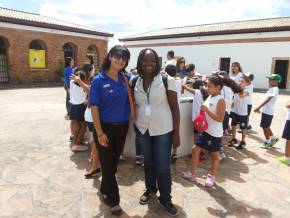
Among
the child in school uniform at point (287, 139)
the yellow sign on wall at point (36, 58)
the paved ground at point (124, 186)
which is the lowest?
the paved ground at point (124, 186)

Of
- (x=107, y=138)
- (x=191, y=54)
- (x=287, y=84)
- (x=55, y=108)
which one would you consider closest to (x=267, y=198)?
(x=107, y=138)

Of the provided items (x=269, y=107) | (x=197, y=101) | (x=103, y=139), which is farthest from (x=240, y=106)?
A: (x=103, y=139)

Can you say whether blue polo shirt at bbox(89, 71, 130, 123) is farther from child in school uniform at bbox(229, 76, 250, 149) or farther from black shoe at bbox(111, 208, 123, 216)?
child in school uniform at bbox(229, 76, 250, 149)

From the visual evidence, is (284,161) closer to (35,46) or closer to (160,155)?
(160,155)

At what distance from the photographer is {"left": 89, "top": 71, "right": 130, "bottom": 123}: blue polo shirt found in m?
2.65

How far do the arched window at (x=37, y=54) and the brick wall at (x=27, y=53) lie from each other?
11.2 inches

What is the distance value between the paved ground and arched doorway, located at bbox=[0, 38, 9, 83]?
1485 cm

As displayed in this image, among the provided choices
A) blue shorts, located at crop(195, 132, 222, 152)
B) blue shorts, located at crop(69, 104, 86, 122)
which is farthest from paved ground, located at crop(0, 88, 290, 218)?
blue shorts, located at crop(69, 104, 86, 122)

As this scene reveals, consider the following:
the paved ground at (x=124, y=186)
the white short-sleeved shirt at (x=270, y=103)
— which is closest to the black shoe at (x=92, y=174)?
the paved ground at (x=124, y=186)

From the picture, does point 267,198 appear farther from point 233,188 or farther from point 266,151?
point 266,151

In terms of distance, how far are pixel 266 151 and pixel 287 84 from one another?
56.5ft

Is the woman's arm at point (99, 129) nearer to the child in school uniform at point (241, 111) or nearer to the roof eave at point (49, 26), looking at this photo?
the child in school uniform at point (241, 111)

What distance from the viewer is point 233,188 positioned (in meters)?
3.62

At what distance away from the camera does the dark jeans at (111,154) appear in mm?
2762
